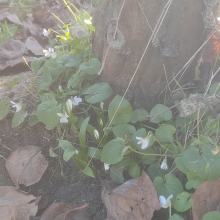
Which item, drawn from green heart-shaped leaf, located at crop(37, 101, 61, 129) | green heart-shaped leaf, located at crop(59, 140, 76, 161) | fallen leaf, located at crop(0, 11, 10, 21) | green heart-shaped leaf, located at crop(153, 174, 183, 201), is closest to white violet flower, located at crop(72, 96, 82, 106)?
green heart-shaped leaf, located at crop(37, 101, 61, 129)

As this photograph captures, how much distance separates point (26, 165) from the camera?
1.43 metres

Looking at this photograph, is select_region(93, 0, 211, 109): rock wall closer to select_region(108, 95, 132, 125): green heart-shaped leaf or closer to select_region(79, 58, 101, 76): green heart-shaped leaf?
select_region(79, 58, 101, 76): green heart-shaped leaf

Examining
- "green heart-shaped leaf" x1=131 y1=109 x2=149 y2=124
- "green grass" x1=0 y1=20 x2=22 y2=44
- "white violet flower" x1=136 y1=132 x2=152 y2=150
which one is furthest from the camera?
"green grass" x1=0 y1=20 x2=22 y2=44

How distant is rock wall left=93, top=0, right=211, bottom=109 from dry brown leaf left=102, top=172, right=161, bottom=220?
0.48 meters

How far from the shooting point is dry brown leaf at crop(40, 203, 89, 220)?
1.18m

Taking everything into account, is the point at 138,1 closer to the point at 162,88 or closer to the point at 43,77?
the point at 162,88

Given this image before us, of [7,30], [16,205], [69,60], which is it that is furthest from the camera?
[7,30]

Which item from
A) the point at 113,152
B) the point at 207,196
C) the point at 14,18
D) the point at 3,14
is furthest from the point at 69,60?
the point at 3,14

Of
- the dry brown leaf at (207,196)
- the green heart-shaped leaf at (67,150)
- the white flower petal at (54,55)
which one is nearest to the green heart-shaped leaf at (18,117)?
the green heart-shaped leaf at (67,150)

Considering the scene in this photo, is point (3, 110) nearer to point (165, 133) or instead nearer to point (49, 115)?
point (49, 115)

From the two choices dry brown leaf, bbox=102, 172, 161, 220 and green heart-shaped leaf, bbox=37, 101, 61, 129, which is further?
green heart-shaped leaf, bbox=37, 101, 61, 129

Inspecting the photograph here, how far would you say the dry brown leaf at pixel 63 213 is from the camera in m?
1.18

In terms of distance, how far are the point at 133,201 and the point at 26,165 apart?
25.1 inches

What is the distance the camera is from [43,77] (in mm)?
1571
